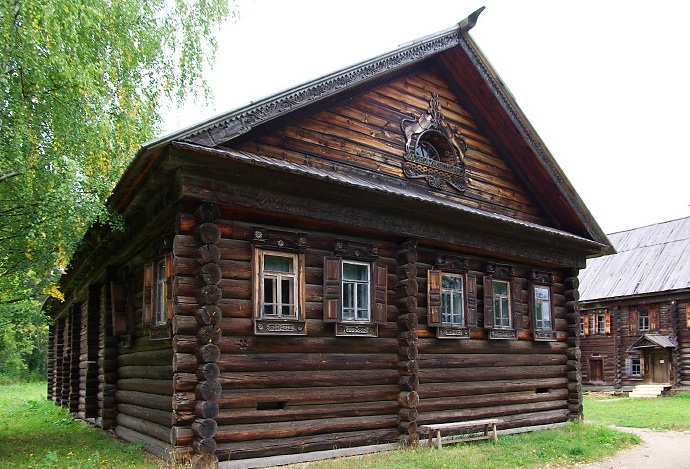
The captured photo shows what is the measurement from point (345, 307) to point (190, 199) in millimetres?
3422

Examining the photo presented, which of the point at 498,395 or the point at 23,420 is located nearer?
the point at 498,395

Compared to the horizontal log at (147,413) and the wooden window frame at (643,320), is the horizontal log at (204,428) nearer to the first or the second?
the horizontal log at (147,413)

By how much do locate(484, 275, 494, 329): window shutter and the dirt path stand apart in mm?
3435

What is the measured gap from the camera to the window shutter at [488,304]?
1373cm

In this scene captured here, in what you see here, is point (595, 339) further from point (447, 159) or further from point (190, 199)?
point (190, 199)

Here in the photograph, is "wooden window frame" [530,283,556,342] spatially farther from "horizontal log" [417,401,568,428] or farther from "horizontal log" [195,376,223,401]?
"horizontal log" [195,376,223,401]

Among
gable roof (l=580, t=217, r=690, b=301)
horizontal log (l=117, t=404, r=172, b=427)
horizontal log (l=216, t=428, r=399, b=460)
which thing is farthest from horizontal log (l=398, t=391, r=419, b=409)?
Result: gable roof (l=580, t=217, r=690, b=301)

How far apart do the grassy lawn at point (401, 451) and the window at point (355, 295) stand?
7.22ft

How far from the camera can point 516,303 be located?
48.2 ft

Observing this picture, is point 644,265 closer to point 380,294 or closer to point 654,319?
point 654,319

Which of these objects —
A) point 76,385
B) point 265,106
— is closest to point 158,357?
point 265,106

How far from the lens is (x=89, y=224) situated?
11820 millimetres

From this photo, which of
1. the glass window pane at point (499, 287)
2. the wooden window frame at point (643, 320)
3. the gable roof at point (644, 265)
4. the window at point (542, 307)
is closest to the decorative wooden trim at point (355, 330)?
the glass window pane at point (499, 287)

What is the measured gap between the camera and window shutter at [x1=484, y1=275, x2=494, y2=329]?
13.7 m
